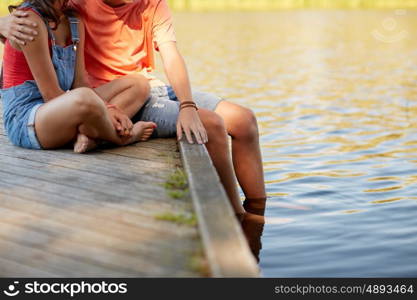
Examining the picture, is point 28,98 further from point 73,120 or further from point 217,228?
point 217,228

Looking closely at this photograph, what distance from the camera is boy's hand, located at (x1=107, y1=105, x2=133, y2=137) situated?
385cm

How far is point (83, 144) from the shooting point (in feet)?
12.4

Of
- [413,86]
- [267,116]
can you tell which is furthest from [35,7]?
[413,86]

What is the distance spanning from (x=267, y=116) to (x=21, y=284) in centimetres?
757

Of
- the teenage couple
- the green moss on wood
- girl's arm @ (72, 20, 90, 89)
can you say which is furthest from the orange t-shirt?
the green moss on wood

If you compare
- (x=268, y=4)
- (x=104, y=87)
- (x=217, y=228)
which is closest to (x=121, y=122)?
(x=104, y=87)

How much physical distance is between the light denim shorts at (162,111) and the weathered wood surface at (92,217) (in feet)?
1.20

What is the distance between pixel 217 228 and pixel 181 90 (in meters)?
1.71

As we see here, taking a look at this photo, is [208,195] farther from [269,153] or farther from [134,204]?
[269,153]

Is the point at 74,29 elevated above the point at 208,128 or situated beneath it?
elevated above

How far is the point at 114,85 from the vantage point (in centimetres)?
403

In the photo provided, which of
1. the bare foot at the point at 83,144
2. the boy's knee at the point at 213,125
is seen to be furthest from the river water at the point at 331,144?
the bare foot at the point at 83,144

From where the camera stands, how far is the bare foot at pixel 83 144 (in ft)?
12.4

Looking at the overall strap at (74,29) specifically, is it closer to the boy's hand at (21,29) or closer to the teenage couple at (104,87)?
the teenage couple at (104,87)
